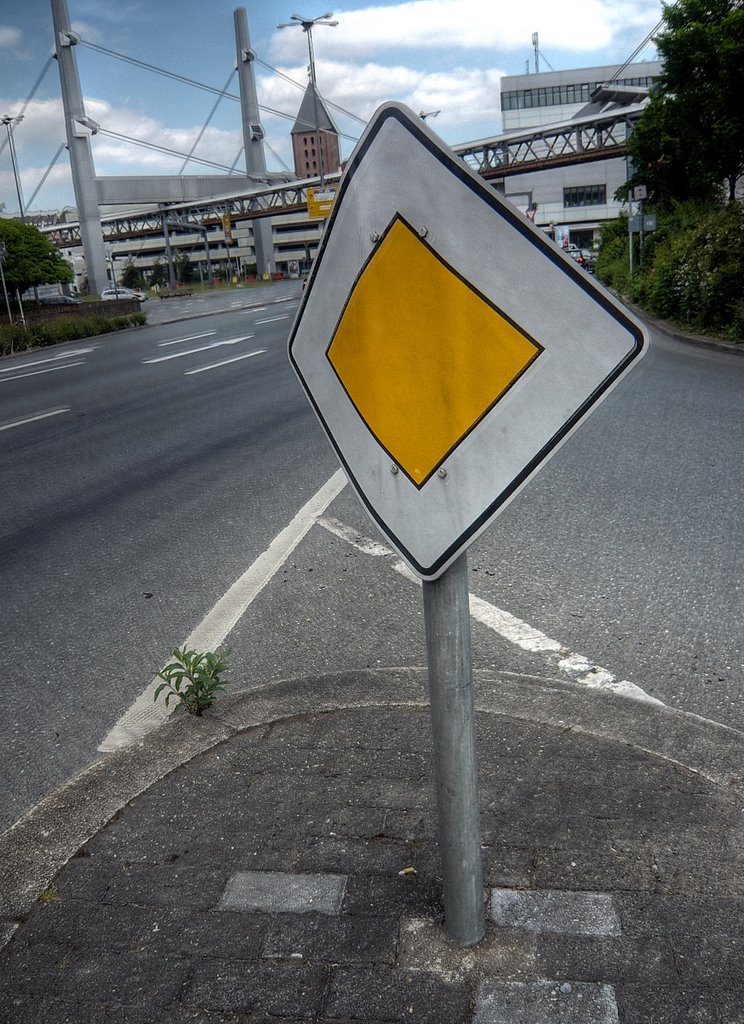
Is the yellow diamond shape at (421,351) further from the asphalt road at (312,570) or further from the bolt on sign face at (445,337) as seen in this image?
the asphalt road at (312,570)

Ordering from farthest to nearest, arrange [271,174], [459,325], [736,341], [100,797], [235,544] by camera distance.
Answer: [271,174]
[736,341]
[235,544]
[100,797]
[459,325]

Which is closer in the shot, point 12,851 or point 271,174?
point 12,851

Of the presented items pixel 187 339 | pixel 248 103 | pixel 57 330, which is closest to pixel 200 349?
pixel 187 339

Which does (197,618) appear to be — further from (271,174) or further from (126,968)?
(271,174)

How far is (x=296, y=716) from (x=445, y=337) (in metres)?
1.89

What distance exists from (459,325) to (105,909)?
167 centimetres

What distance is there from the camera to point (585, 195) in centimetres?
8375

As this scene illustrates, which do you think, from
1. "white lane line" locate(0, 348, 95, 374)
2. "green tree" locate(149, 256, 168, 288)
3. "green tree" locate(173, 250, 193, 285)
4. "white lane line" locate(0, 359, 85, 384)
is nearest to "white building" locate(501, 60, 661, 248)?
"white lane line" locate(0, 348, 95, 374)

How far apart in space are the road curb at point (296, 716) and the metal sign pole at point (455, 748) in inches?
37.6

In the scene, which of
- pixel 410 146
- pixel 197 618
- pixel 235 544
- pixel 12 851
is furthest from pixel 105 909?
pixel 235 544

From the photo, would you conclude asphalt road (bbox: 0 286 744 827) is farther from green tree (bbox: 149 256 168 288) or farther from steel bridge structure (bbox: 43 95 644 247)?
green tree (bbox: 149 256 168 288)

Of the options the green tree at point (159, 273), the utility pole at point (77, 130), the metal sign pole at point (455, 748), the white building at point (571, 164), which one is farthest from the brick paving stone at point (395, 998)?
the green tree at point (159, 273)

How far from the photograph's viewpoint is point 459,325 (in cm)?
155

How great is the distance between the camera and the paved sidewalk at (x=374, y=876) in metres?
1.96
